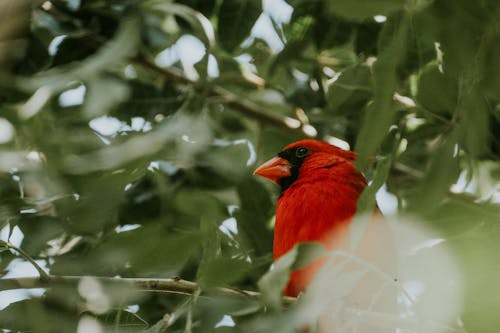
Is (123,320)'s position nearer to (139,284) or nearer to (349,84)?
(139,284)

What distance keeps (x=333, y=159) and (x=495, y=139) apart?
1.02 metres

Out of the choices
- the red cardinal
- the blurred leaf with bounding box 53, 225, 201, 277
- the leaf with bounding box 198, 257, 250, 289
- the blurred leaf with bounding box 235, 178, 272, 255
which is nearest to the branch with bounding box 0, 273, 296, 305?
the blurred leaf with bounding box 53, 225, 201, 277

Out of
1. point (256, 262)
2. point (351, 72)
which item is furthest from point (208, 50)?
point (256, 262)

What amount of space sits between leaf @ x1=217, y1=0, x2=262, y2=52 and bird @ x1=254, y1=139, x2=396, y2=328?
81 centimetres

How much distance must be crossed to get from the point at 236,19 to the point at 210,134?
1.83 feet

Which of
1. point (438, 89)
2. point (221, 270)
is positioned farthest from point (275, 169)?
point (221, 270)

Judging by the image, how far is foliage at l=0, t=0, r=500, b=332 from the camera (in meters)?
2.10

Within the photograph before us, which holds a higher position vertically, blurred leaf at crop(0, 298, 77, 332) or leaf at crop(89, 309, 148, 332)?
→ leaf at crop(89, 309, 148, 332)

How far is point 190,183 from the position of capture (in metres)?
4.02

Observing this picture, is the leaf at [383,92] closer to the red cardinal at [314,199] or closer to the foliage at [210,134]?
the foliage at [210,134]

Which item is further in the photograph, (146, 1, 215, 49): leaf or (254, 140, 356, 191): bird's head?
(254, 140, 356, 191): bird's head

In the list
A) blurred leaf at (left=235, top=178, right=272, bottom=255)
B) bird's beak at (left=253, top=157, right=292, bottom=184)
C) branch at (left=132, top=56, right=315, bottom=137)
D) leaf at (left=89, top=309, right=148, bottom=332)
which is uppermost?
leaf at (left=89, top=309, right=148, bottom=332)

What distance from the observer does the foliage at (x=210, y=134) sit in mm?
2100

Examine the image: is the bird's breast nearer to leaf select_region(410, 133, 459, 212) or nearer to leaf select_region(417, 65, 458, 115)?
leaf select_region(417, 65, 458, 115)
